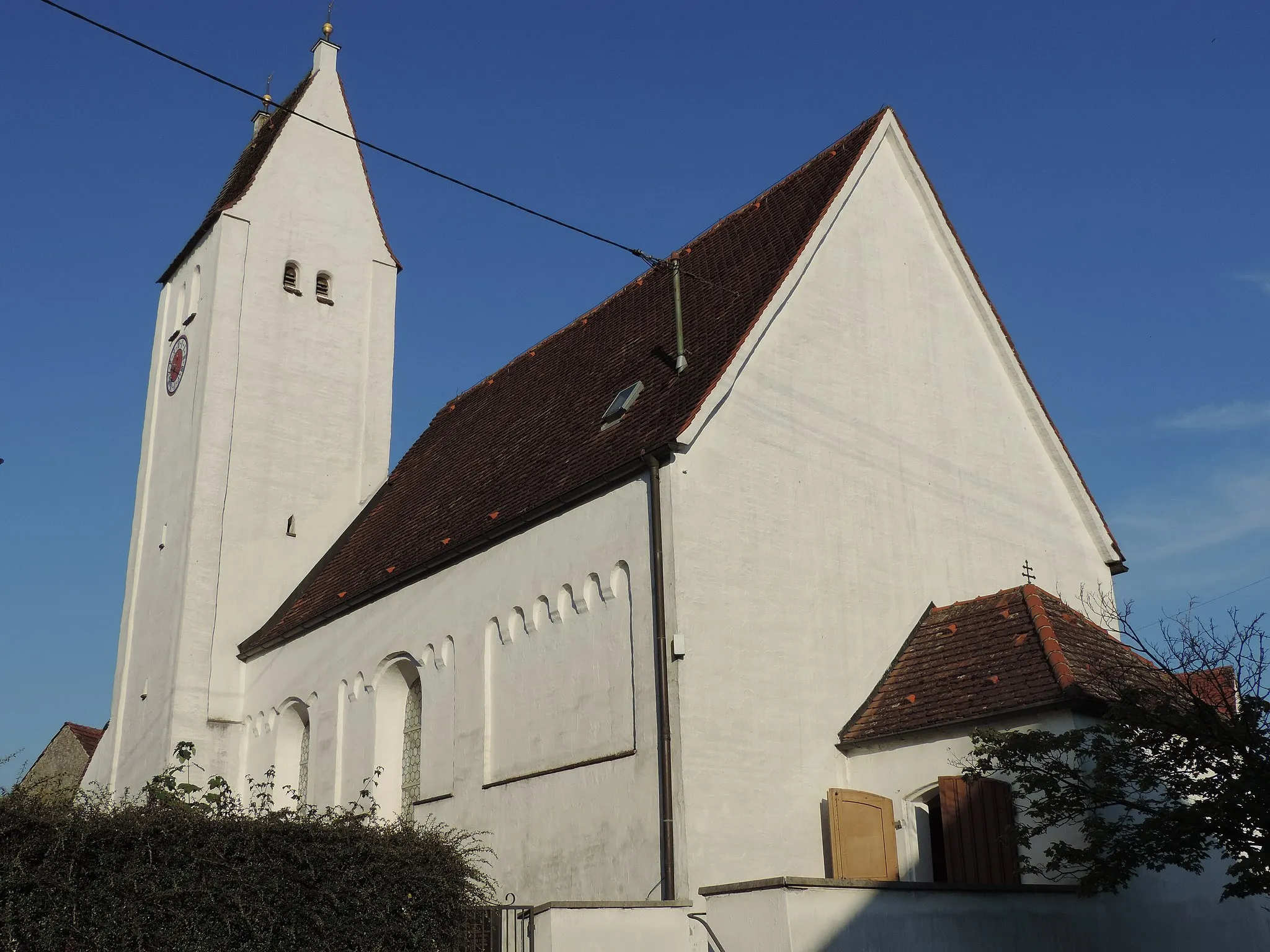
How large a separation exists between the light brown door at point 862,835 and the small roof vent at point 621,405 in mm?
6169

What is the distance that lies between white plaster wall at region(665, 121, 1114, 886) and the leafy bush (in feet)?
9.77

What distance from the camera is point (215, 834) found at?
520 inches

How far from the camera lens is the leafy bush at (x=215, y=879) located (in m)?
12.1

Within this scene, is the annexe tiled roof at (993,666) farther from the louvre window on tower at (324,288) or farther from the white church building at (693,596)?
the louvre window on tower at (324,288)

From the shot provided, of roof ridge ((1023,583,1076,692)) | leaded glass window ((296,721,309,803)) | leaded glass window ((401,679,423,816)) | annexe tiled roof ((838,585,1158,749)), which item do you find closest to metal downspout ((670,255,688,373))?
annexe tiled roof ((838,585,1158,749))

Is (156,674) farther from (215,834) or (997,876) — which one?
(997,876)

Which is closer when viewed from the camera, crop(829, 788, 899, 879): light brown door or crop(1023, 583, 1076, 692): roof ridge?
crop(1023, 583, 1076, 692): roof ridge

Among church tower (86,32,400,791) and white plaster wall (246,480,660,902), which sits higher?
church tower (86,32,400,791)

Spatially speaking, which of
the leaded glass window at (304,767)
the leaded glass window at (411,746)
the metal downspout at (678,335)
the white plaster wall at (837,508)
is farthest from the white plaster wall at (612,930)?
the leaded glass window at (304,767)

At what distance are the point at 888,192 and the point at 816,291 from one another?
2.90 metres

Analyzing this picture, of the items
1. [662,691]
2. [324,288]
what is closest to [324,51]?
[324,288]

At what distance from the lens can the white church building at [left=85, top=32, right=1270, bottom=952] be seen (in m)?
15.1

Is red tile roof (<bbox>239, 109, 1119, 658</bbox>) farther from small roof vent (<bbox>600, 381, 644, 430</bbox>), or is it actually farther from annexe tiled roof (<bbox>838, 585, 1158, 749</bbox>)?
annexe tiled roof (<bbox>838, 585, 1158, 749</bbox>)

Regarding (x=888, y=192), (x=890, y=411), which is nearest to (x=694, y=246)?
(x=888, y=192)
